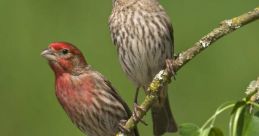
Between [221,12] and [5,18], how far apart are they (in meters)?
2.92

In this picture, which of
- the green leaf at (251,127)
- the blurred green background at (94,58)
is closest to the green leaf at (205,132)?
the green leaf at (251,127)

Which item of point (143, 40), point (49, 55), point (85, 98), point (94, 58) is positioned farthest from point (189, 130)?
point (94, 58)

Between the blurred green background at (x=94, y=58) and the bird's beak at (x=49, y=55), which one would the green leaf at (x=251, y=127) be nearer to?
the bird's beak at (x=49, y=55)

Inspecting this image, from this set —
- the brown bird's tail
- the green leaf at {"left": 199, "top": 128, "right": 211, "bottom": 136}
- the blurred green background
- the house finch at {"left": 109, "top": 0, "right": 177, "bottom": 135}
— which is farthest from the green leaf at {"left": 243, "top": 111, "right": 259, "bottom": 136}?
the blurred green background

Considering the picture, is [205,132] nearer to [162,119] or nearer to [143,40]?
[143,40]

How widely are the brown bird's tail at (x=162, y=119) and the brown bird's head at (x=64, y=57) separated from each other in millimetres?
835

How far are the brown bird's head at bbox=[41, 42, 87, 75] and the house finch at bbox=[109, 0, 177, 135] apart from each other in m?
0.49

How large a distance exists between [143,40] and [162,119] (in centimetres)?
67

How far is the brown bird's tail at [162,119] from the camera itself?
6781 mm

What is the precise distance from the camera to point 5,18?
1187 centimetres

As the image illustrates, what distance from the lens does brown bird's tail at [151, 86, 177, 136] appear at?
678 cm

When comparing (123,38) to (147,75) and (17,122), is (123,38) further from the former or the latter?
(17,122)

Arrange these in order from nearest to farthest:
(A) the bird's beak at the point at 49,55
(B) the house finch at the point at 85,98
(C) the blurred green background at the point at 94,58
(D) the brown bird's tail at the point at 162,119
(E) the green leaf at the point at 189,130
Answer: (E) the green leaf at the point at 189,130
(A) the bird's beak at the point at 49,55
(B) the house finch at the point at 85,98
(D) the brown bird's tail at the point at 162,119
(C) the blurred green background at the point at 94,58

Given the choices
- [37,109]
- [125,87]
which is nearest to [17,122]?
[37,109]
